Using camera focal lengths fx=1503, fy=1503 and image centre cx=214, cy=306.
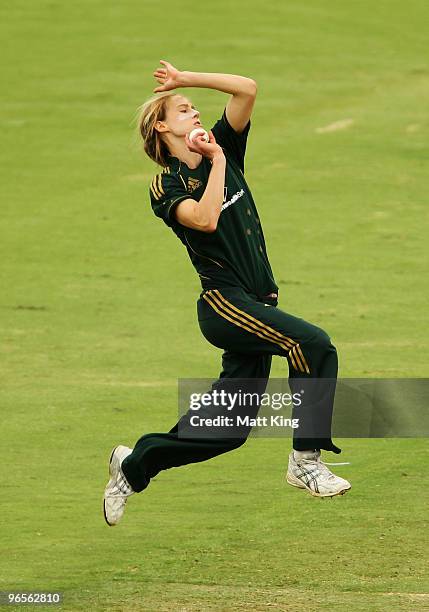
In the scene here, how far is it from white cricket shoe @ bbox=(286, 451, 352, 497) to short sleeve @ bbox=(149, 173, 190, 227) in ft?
4.61

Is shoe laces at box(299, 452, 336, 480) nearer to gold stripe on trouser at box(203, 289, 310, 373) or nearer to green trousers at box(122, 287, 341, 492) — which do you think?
green trousers at box(122, 287, 341, 492)

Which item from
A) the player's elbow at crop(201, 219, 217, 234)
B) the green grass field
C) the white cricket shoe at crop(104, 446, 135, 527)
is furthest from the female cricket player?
the green grass field

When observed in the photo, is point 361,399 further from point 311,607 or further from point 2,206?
point 2,206

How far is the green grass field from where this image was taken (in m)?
9.39

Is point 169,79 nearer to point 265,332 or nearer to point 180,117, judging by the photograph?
point 180,117

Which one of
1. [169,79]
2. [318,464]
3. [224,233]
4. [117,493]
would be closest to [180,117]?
[169,79]

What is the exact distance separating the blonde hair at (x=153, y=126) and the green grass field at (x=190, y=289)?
0.49 metres

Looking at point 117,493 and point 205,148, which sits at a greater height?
point 205,148

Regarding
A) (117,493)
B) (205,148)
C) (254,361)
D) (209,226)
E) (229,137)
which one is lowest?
(117,493)

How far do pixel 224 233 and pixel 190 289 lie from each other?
1032 cm

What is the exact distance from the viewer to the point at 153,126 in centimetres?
792

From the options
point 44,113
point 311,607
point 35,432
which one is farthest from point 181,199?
point 44,113

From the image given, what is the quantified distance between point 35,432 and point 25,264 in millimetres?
6302

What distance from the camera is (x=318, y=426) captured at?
775 centimetres
